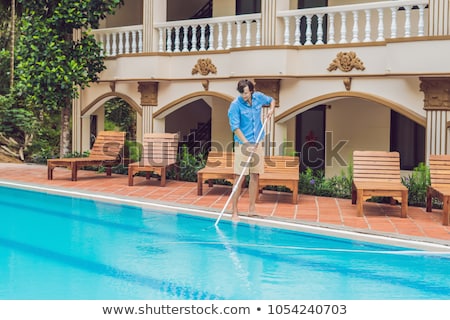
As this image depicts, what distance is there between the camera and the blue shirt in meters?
10.5

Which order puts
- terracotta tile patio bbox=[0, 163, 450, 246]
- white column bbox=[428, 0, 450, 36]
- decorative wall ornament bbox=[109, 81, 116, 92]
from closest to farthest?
1. terracotta tile patio bbox=[0, 163, 450, 246]
2. white column bbox=[428, 0, 450, 36]
3. decorative wall ornament bbox=[109, 81, 116, 92]

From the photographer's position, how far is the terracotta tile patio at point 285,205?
33.1 ft

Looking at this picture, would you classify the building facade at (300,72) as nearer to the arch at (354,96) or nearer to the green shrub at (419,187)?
the arch at (354,96)

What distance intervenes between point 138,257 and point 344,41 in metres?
7.33

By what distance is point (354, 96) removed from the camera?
45.5 feet

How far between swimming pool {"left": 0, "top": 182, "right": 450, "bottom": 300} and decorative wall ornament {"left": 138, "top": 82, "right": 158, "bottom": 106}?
6.44 meters

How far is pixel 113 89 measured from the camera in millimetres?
18406

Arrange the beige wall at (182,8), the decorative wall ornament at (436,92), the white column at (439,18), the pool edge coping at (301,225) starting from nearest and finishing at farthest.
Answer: the pool edge coping at (301,225) < the white column at (439,18) < the decorative wall ornament at (436,92) < the beige wall at (182,8)

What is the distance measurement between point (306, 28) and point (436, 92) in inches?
166

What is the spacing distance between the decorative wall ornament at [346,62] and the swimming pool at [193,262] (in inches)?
183

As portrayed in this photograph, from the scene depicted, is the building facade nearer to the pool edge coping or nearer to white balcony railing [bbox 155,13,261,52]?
white balcony railing [bbox 155,13,261,52]

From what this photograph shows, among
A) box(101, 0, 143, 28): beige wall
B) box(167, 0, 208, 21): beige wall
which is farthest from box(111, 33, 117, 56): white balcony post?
box(167, 0, 208, 21): beige wall

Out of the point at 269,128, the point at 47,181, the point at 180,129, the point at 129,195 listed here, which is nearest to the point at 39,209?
the point at 129,195

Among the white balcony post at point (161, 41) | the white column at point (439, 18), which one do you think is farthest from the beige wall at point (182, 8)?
the white column at point (439, 18)
